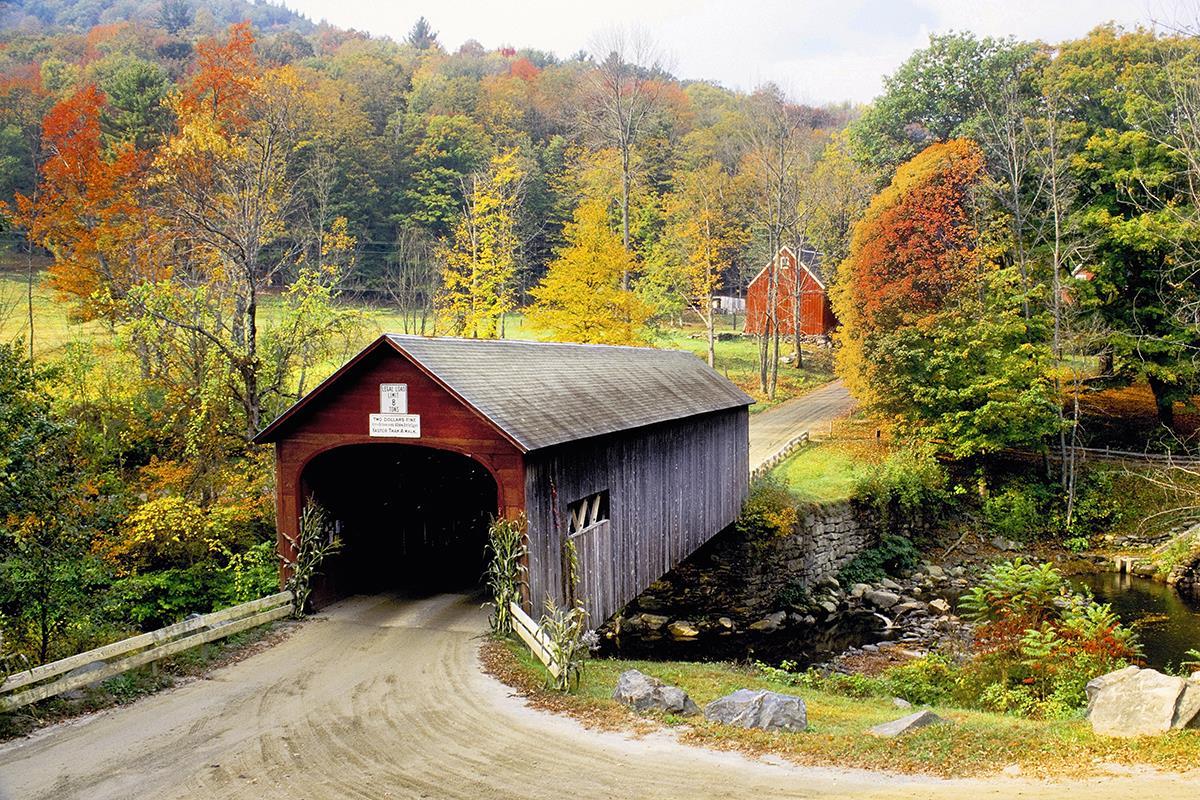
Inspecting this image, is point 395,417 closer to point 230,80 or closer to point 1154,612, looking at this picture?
point 1154,612

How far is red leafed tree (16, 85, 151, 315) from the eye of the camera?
24500mm

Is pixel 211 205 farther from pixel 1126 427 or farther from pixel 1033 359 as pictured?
pixel 1126 427

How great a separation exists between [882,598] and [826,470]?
531cm

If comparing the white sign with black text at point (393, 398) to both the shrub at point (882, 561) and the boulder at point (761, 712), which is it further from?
the shrub at point (882, 561)

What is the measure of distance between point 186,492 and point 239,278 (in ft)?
17.9

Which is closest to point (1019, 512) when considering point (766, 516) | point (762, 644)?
point (766, 516)

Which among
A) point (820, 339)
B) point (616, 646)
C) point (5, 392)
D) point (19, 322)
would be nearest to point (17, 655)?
point (5, 392)

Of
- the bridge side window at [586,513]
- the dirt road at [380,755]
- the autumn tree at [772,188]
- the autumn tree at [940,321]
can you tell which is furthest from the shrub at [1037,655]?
the autumn tree at [772,188]

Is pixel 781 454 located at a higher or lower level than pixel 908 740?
higher

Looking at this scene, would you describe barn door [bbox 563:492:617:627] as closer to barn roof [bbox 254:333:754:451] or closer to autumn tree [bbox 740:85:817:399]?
barn roof [bbox 254:333:754:451]

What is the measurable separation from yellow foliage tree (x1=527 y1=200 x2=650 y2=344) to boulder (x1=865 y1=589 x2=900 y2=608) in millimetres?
10680

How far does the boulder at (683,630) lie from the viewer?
18.7 metres

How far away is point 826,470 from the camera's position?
25.9 meters

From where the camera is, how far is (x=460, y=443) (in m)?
11.6
